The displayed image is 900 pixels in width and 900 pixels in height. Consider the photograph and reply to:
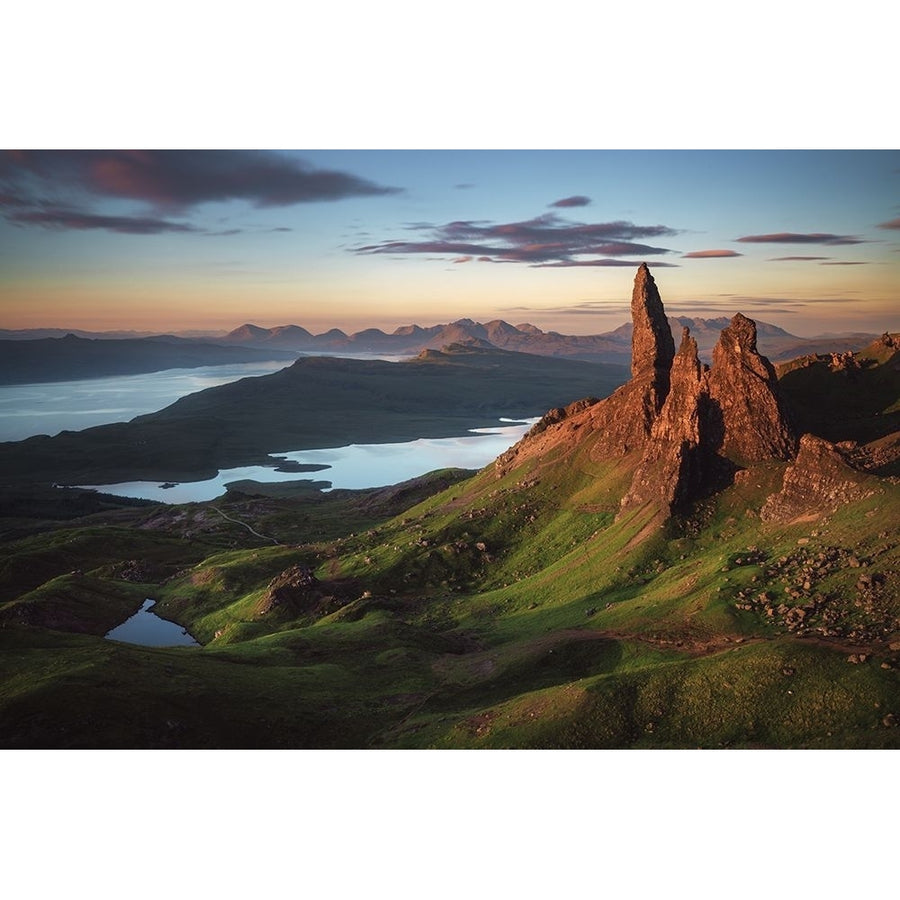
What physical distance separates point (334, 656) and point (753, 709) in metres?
27.7

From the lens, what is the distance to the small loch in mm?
69188

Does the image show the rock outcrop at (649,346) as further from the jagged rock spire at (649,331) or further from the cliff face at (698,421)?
the cliff face at (698,421)

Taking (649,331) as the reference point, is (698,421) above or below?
below

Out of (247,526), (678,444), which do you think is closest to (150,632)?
(247,526)

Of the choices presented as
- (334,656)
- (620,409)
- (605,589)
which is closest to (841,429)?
(620,409)

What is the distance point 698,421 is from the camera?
190ft

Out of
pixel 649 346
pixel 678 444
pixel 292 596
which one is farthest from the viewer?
pixel 649 346

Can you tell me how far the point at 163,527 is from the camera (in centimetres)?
12494

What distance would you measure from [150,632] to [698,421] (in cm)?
5487

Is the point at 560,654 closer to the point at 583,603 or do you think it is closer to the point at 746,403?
the point at 583,603

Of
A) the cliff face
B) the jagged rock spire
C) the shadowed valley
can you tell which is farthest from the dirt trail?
the jagged rock spire

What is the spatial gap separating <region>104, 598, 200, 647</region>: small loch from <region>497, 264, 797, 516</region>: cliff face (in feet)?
142

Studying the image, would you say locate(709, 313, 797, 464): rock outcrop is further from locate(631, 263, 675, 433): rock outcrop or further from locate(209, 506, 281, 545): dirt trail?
locate(209, 506, 281, 545): dirt trail

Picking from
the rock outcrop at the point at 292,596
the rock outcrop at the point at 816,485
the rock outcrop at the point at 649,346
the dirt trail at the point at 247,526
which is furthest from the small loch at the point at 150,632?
the rock outcrop at the point at 816,485
